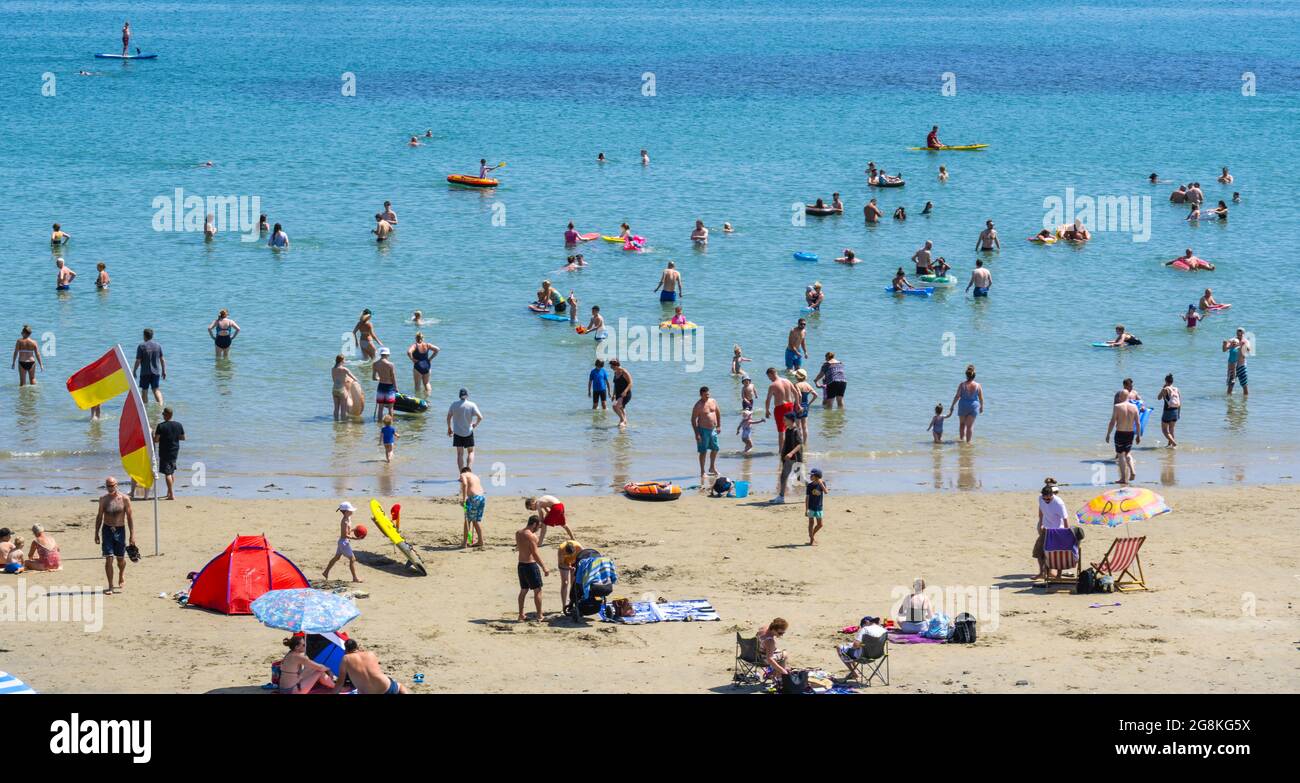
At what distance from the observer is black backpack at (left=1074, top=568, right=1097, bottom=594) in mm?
16625

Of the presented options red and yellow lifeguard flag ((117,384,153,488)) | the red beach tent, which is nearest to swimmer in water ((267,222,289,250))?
red and yellow lifeguard flag ((117,384,153,488))

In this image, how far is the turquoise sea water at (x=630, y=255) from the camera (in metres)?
24.7

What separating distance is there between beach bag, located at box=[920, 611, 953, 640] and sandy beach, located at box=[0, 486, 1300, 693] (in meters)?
0.36

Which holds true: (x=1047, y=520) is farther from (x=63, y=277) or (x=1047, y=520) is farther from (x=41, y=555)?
(x=63, y=277)

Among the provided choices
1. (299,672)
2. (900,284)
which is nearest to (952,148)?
(900,284)

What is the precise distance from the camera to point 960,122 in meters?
64.5

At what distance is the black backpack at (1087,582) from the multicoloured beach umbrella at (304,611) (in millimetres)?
7721

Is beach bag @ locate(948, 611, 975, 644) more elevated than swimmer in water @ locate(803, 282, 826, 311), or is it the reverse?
swimmer in water @ locate(803, 282, 826, 311)

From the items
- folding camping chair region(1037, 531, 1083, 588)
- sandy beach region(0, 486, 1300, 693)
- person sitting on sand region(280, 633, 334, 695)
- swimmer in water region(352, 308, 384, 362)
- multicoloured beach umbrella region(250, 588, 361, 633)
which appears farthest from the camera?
swimmer in water region(352, 308, 384, 362)

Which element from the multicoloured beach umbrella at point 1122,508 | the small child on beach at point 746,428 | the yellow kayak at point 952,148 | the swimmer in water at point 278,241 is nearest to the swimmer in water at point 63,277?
the swimmer in water at point 278,241

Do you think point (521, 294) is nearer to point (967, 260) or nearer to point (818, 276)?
point (818, 276)

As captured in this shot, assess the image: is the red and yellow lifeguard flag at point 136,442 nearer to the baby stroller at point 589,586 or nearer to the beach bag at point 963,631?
the baby stroller at point 589,586

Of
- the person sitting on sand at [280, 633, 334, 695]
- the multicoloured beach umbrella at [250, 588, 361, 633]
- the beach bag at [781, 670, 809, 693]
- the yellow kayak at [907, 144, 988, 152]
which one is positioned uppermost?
the yellow kayak at [907, 144, 988, 152]

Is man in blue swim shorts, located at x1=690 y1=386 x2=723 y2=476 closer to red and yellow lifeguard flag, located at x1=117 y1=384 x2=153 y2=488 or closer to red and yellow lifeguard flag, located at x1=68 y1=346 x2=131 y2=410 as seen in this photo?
red and yellow lifeguard flag, located at x1=117 y1=384 x2=153 y2=488
